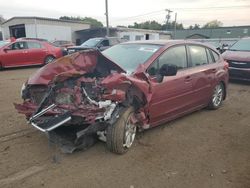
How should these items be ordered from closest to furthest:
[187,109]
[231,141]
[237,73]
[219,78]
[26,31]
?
[231,141], [187,109], [219,78], [237,73], [26,31]

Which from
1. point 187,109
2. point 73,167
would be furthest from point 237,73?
point 73,167

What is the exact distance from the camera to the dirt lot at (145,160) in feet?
12.3

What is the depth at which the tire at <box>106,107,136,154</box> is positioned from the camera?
4.27m

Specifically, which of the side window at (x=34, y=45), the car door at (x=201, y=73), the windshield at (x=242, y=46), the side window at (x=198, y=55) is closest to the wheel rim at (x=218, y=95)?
the car door at (x=201, y=73)

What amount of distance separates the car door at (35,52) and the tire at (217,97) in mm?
11235

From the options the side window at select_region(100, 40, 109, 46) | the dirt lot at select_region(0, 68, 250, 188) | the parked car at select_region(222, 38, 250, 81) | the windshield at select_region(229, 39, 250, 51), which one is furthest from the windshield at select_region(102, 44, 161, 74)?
the side window at select_region(100, 40, 109, 46)

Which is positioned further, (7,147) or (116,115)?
(7,147)

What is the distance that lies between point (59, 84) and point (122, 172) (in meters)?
1.62

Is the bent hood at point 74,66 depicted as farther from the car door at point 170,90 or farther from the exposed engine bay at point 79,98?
the car door at point 170,90

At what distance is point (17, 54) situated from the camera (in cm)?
1497

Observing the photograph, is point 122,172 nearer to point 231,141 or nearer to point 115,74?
point 115,74

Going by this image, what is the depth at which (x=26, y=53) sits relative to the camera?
50.4ft

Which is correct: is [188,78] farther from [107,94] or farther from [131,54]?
[107,94]

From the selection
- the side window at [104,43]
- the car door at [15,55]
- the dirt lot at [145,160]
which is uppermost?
the side window at [104,43]
